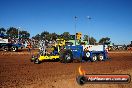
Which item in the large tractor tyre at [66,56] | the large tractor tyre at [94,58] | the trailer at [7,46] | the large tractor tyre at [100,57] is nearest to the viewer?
the large tractor tyre at [66,56]

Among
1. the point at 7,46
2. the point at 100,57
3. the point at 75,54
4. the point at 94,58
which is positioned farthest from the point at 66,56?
the point at 7,46

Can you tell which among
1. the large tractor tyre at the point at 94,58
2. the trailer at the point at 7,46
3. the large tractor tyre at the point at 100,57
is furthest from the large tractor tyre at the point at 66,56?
the trailer at the point at 7,46

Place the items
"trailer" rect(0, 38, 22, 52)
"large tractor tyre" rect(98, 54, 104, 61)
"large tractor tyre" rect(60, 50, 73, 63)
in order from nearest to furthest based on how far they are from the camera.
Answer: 1. "large tractor tyre" rect(60, 50, 73, 63)
2. "large tractor tyre" rect(98, 54, 104, 61)
3. "trailer" rect(0, 38, 22, 52)

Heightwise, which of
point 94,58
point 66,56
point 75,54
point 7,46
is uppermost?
point 7,46

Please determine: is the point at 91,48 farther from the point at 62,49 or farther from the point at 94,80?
the point at 94,80

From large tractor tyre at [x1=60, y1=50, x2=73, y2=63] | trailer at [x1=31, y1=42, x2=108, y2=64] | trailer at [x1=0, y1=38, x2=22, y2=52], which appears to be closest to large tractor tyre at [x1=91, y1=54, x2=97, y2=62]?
trailer at [x1=31, y1=42, x2=108, y2=64]

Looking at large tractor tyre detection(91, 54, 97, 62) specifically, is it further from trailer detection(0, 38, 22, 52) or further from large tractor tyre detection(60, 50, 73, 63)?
trailer detection(0, 38, 22, 52)

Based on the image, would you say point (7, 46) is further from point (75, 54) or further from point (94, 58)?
point (75, 54)

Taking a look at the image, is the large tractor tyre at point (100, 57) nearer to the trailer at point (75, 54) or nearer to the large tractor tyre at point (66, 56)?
the trailer at point (75, 54)

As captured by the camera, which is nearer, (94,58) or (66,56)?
(66,56)

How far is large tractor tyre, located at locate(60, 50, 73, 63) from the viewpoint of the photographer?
22.0 metres

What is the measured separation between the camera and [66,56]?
22.2 m

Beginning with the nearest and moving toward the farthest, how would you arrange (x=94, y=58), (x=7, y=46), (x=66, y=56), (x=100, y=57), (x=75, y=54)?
(x=66, y=56)
(x=75, y=54)
(x=94, y=58)
(x=100, y=57)
(x=7, y=46)

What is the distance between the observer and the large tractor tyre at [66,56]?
22.0 m
